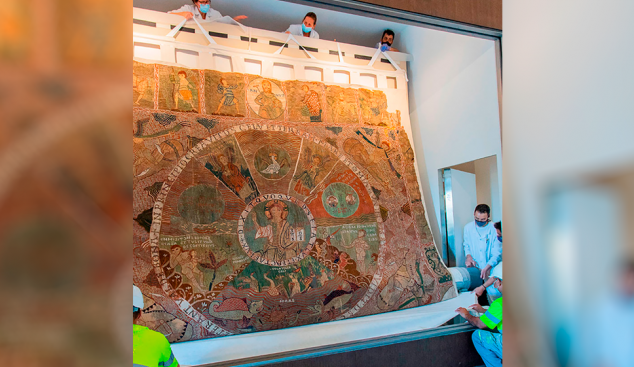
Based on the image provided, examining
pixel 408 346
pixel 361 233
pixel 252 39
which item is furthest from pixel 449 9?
pixel 408 346

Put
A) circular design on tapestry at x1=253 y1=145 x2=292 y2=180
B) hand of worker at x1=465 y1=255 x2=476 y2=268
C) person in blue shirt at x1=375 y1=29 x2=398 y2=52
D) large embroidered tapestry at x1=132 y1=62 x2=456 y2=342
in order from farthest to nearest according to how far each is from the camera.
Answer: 1. hand of worker at x1=465 y1=255 x2=476 y2=268
2. person in blue shirt at x1=375 y1=29 x2=398 y2=52
3. circular design on tapestry at x1=253 y1=145 x2=292 y2=180
4. large embroidered tapestry at x1=132 y1=62 x2=456 y2=342

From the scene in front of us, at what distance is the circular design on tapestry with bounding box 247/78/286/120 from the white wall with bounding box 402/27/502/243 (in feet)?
2.94

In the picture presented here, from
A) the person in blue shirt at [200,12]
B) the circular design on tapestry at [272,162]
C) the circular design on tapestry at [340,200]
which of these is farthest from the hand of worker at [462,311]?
the person in blue shirt at [200,12]

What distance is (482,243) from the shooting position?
2486mm

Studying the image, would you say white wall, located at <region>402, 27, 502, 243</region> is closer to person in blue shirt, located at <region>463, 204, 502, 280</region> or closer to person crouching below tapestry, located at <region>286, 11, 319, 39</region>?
person in blue shirt, located at <region>463, 204, 502, 280</region>

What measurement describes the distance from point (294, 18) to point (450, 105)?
Answer: 1.21 m

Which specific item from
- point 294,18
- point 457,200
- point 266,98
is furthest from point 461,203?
point 294,18

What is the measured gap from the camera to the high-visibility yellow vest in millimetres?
1689

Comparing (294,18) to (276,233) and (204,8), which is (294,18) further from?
(276,233)

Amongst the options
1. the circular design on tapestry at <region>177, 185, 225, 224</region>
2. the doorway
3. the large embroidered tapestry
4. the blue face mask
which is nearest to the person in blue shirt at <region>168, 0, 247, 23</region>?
the blue face mask

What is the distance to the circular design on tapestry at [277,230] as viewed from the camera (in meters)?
2.11

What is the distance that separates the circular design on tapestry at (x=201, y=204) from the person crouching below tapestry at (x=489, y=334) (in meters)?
1.68
